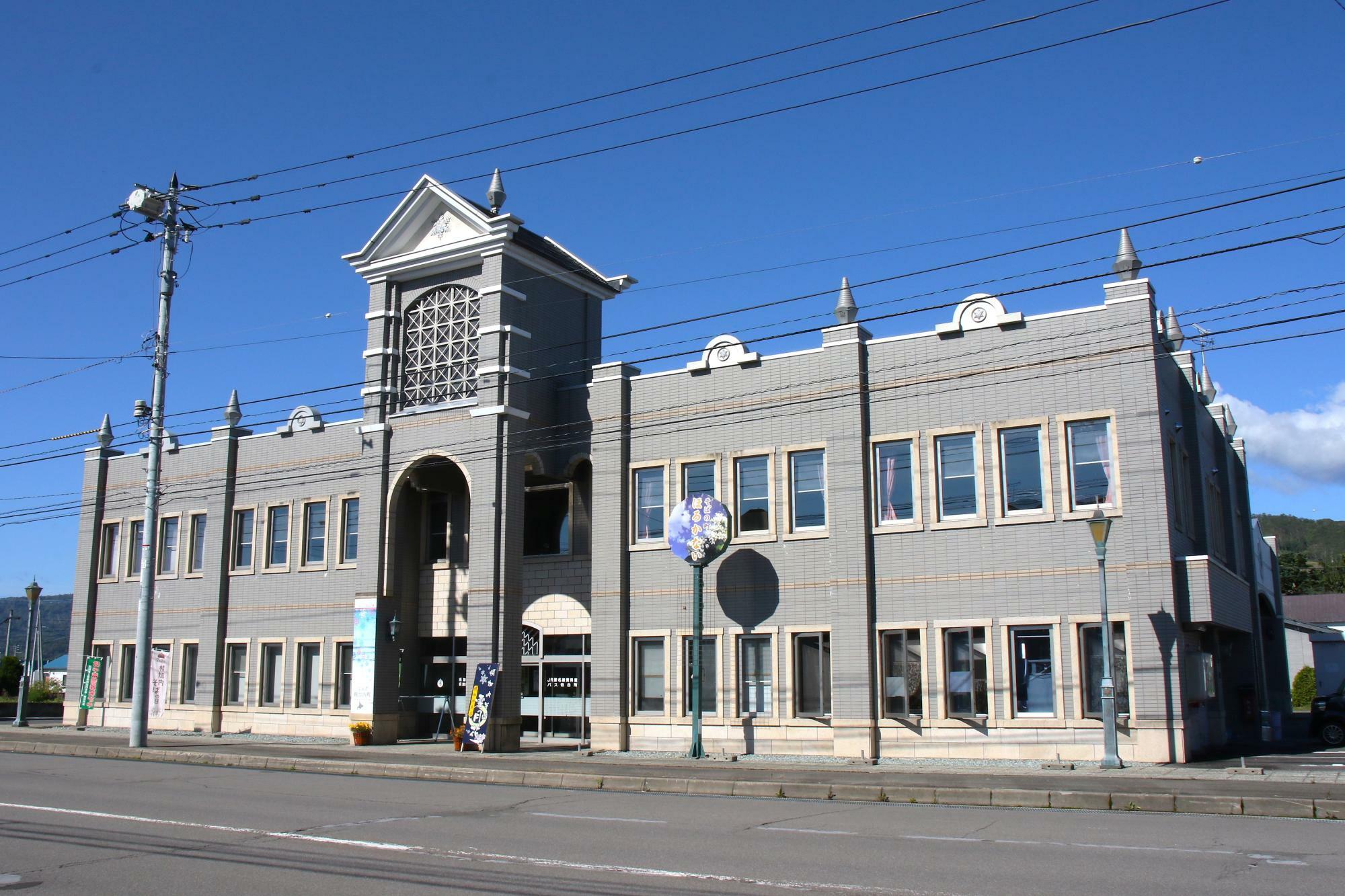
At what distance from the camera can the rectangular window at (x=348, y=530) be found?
3072 cm

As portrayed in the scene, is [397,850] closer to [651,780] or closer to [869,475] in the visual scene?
[651,780]

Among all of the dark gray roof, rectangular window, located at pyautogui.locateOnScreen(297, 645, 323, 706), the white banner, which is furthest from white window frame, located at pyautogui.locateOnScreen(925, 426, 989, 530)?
the dark gray roof

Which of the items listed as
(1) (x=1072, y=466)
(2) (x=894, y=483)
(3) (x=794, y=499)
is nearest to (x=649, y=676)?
(3) (x=794, y=499)

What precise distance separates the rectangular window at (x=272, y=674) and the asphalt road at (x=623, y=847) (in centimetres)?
1513

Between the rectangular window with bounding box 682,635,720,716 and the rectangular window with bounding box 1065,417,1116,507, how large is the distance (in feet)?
27.0

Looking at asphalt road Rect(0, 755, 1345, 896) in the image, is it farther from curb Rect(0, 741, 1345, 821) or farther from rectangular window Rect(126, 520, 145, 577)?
rectangular window Rect(126, 520, 145, 577)

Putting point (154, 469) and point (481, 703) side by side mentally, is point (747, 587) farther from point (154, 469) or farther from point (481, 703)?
point (154, 469)

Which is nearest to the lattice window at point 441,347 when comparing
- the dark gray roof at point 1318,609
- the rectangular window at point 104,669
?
the rectangular window at point 104,669

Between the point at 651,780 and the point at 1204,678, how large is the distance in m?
12.4

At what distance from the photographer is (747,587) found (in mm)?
24500

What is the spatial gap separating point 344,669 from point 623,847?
21043mm

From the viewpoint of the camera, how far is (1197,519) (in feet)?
77.0

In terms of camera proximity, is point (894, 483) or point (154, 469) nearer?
point (894, 483)

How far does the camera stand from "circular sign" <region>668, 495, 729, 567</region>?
24125 millimetres
